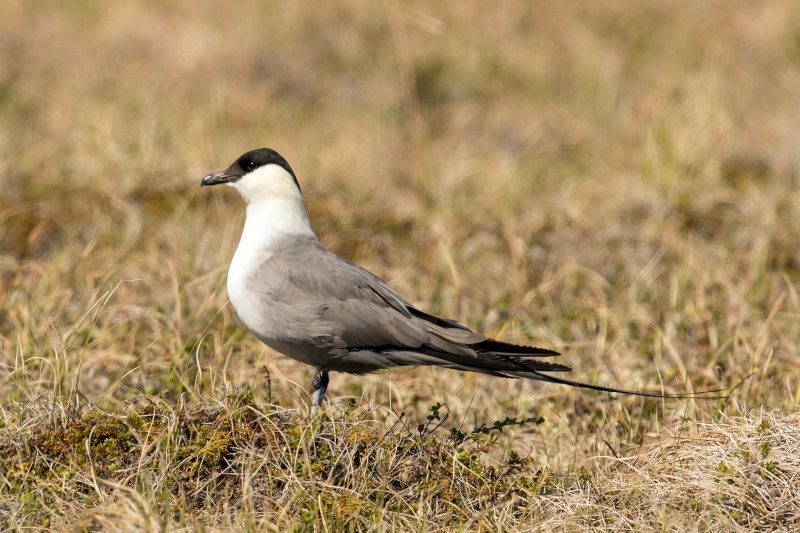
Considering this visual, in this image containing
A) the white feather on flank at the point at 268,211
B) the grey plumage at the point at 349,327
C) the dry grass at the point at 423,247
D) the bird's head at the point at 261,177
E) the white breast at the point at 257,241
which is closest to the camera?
the dry grass at the point at 423,247

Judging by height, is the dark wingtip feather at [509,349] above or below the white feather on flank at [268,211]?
below

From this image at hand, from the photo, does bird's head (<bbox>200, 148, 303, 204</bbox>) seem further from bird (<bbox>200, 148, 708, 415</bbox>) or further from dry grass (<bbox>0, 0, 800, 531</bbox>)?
dry grass (<bbox>0, 0, 800, 531</bbox>)

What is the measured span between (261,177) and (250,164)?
10cm

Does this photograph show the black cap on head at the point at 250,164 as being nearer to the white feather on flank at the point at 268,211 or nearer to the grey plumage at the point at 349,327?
the white feather on flank at the point at 268,211

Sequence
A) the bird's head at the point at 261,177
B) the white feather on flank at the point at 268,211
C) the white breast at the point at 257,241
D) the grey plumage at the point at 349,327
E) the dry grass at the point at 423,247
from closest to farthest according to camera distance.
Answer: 1. the dry grass at the point at 423,247
2. the grey plumage at the point at 349,327
3. the white breast at the point at 257,241
4. the white feather on flank at the point at 268,211
5. the bird's head at the point at 261,177

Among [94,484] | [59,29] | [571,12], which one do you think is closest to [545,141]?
[571,12]

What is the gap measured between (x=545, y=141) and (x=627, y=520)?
20.6ft

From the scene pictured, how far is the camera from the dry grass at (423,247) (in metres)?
3.15

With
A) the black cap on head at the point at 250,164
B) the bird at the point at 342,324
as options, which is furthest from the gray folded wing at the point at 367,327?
the black cap on head at the point at 250,164

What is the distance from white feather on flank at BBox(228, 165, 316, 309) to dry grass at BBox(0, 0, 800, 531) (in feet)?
1.68

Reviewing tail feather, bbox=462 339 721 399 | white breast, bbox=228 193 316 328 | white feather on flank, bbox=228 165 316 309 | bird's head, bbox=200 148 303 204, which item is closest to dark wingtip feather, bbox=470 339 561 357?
tail feather, bbox=462 339 721 399

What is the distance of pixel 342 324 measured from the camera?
12.2 ft

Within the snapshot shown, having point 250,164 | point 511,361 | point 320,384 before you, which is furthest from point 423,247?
point 511,361

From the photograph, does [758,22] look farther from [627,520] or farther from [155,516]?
[155,516]
